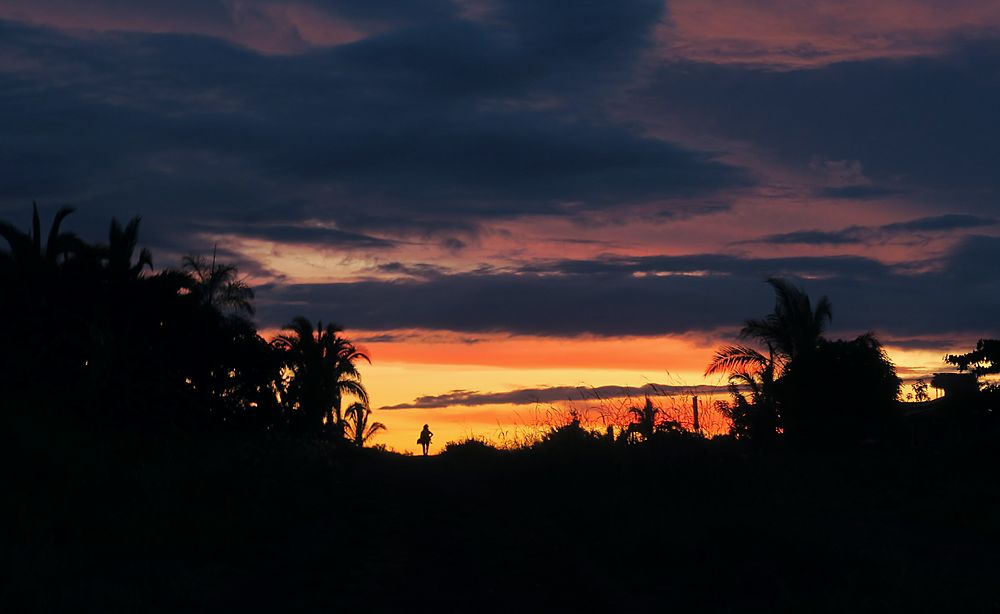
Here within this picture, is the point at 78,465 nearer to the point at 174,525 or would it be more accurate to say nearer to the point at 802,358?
the point at 174,525

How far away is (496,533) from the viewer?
14430 millimetres

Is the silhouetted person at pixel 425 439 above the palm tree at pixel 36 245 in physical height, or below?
below

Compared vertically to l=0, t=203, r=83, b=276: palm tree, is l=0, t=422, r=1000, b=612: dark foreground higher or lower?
lower

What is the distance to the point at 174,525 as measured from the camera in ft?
44.7

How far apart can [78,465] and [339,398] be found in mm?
34973

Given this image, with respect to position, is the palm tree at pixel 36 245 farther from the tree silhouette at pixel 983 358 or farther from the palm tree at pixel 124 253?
the tree silhouette at pixel 983 358

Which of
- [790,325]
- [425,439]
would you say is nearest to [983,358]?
[790,325]

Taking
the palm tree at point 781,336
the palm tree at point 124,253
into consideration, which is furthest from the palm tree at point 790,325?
the palm tree at point 124,253

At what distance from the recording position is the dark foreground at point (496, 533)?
9.93m

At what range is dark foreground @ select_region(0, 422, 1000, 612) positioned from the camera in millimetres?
9930

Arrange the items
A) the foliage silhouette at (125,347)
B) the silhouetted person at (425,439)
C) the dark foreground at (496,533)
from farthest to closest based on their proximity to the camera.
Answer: the silhouetted person at (425,439), the foliage silhouette at (125,347), the dark foreground at (496,533)

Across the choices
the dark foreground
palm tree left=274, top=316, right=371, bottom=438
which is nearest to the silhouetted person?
palm tree left=274, top=316, right=371, bottom=438

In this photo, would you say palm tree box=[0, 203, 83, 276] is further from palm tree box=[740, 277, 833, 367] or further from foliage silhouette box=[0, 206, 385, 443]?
palm tree box=[740, 277, 833, 367]

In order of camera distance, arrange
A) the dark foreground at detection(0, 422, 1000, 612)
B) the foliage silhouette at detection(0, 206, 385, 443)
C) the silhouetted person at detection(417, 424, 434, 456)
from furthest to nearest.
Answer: the silhouetted person at detection(417, 424, 434, 456)
the foliage silhouette at detection(0, 206, 385, 443)
the dark foreground at detection(0, 422, 1000, 612)
